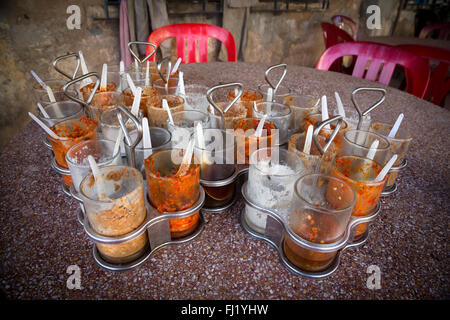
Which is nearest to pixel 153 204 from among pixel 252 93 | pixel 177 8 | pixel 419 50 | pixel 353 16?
pixel 252 93

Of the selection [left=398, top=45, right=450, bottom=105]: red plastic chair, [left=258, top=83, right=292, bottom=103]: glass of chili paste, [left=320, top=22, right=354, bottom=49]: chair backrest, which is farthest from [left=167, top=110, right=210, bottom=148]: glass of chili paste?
[left=320, top=22, right=354, bottom=49]: chair backrest

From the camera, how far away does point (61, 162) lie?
2.54 ft

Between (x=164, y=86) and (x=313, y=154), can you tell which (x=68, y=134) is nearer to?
(x=164, y=86)

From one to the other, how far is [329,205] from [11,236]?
778mm

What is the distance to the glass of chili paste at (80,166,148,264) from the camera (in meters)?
0.54

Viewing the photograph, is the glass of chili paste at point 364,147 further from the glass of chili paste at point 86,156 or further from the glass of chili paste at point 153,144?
the glass of chili paste at point 86,156

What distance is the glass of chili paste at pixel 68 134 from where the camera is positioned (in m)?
0.74

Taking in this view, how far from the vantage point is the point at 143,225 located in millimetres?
598

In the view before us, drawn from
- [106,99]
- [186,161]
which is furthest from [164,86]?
[186,161]

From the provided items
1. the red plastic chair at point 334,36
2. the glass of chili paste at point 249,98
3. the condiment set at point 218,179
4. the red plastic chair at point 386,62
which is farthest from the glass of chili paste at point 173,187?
the red plastic chair at point 334,36

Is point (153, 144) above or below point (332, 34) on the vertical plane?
below

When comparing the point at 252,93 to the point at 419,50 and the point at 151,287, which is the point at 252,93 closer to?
the point at 151,287

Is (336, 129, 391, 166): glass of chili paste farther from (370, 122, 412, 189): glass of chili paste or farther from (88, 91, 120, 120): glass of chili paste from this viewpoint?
(88, 91, 120, 120): glass of chili paste

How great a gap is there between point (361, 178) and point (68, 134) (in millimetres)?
836
